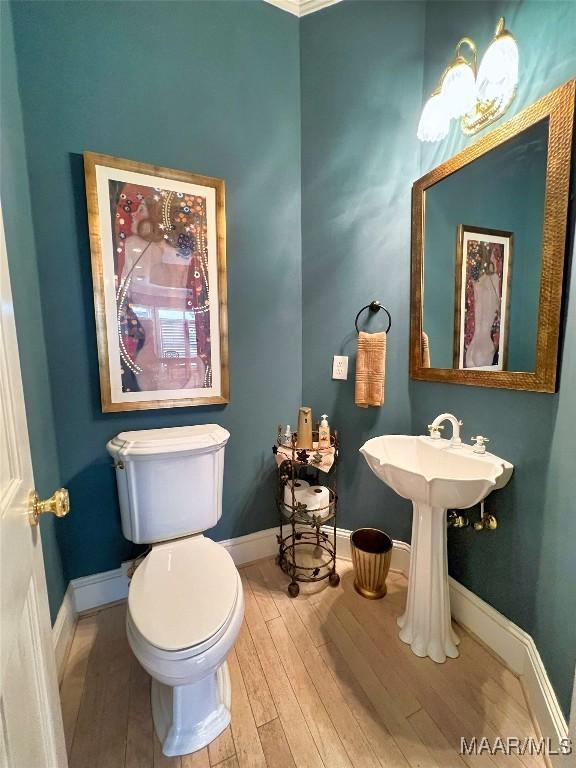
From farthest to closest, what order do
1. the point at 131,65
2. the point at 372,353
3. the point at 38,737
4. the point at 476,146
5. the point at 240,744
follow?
1. the point at 372,353
2. the point at 131,65
3. the point at 476,146
4. the point at 240,744
5. the point at 38,737

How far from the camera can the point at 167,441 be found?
4.15ft

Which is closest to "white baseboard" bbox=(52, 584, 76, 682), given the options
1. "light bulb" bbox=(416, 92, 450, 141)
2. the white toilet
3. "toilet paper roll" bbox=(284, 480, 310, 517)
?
the white toilet

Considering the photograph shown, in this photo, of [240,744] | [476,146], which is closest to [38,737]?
[240,744]

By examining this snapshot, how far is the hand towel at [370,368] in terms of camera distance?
1510 mm

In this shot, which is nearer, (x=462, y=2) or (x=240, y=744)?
(x=240, y=744)

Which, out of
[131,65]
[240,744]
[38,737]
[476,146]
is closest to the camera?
[38,737]

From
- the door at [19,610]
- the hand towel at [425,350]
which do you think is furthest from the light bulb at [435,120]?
the door at [19,610]

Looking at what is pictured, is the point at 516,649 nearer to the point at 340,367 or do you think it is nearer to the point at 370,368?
the point at 370,368

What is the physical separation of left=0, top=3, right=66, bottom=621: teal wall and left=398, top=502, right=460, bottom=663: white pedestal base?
146 centimetres

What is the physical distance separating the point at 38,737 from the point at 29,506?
0.43 meters

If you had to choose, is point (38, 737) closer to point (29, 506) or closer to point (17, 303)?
point (29, 506)

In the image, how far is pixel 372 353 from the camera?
1.52m

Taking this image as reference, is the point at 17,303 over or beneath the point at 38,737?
over

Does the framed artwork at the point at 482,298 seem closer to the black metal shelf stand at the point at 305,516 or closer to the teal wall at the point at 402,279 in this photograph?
the teal wall at the point at 402,279
